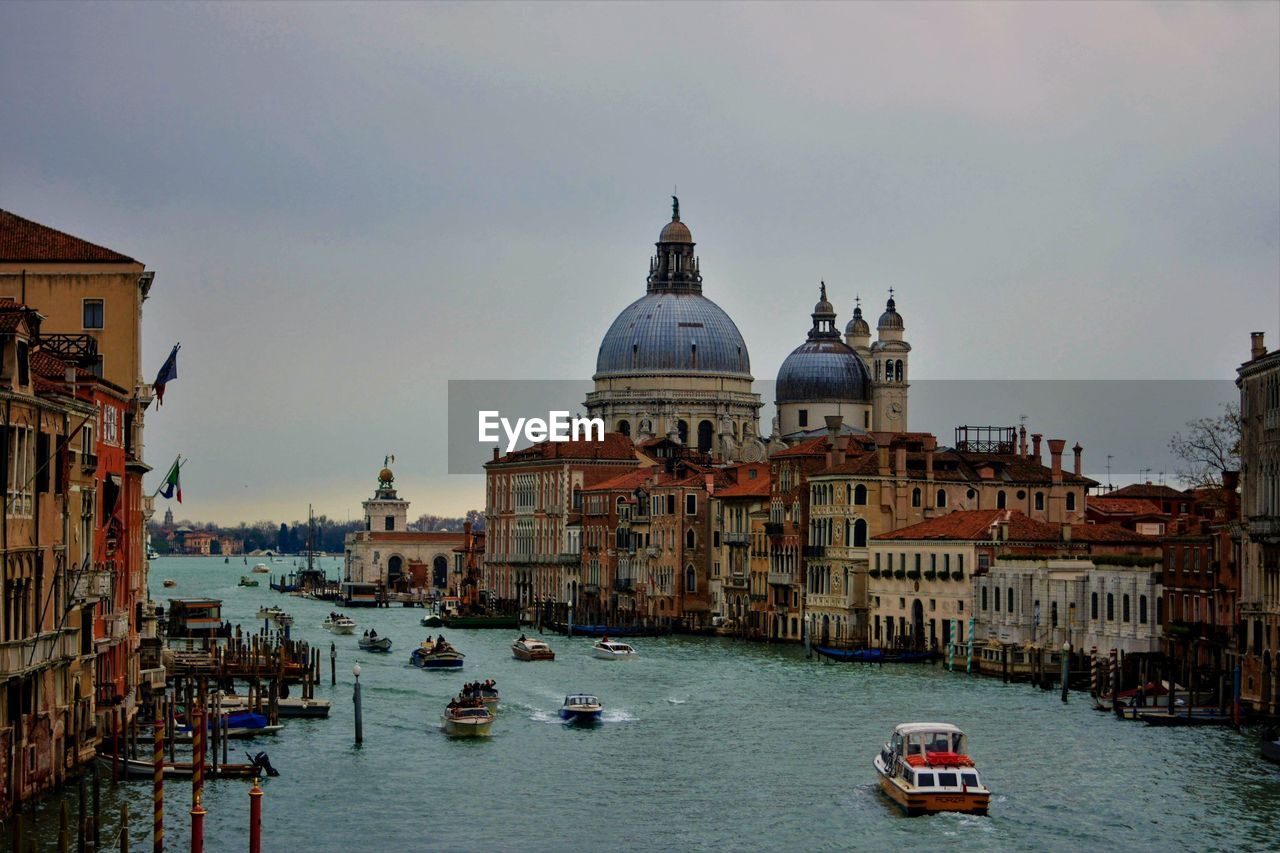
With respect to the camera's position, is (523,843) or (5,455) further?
(523,843)

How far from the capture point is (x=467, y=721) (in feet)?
156

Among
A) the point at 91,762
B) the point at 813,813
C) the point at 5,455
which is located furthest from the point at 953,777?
the point at 5,455

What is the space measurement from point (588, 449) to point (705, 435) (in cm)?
1572

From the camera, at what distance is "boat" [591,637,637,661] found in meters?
72.8

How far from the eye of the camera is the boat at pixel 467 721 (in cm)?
4753

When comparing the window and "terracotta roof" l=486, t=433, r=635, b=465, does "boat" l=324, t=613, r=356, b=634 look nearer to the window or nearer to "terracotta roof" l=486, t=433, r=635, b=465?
"terracotta roof" l=486, t=433, r=635, b=465

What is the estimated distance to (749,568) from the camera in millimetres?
85750

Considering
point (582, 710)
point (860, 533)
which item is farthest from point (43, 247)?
point (860, 533)

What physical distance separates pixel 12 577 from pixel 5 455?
1.47m

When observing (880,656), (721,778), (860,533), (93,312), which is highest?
(93,312)

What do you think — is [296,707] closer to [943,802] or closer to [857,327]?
[943,802]

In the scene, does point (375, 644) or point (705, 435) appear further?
point (705, 435)

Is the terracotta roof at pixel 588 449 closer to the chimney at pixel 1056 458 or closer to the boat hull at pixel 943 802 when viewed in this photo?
the chimney at pixel 1056 458

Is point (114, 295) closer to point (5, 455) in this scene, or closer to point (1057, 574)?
point (5, 455)
